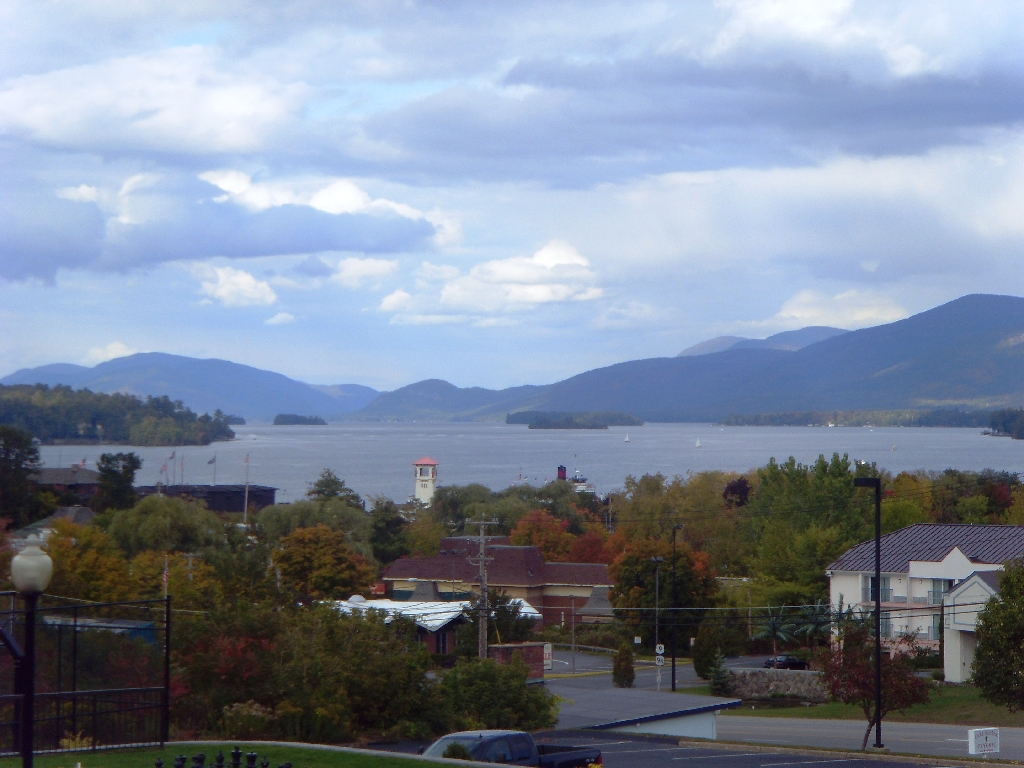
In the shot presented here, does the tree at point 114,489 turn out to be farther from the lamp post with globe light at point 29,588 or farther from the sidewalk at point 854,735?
the lamp post with globe light at point 29,588

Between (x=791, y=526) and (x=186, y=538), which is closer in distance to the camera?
(x=186, y=538)

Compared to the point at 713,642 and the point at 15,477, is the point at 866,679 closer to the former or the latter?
the point at 713,642

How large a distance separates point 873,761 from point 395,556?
207 ft

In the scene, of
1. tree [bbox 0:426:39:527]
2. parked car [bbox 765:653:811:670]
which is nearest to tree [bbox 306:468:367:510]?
tree [bbox 0:426:39:527]

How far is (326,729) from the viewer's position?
22875mm

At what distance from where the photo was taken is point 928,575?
164 feet

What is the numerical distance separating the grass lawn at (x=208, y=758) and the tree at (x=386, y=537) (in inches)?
2590

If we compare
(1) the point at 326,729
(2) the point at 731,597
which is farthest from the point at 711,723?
(2) the point at 731,597

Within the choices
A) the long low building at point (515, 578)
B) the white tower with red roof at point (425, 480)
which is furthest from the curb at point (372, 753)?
the white tower with red roof at point (425, 480)

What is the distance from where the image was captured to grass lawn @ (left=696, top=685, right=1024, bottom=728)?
3725cm

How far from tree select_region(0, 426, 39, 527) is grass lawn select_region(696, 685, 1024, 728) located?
52.4 metres

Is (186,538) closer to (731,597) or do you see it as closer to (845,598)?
(731,597)

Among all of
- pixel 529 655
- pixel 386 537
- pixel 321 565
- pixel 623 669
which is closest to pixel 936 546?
pixel 623 669

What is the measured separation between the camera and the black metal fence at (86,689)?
17.6 meters
